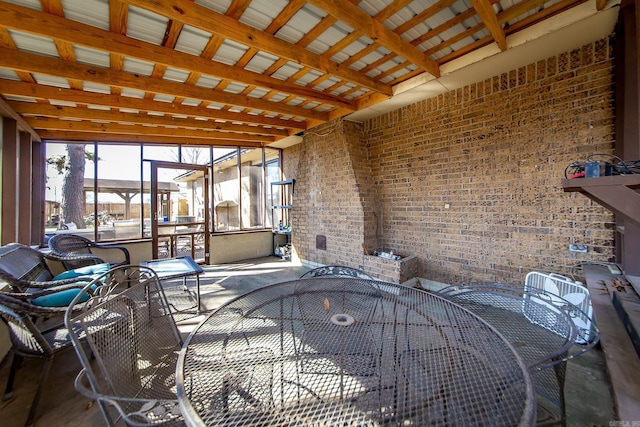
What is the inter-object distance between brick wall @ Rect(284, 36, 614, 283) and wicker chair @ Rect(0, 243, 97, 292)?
423cm

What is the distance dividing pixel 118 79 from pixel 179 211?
3693 millimetres

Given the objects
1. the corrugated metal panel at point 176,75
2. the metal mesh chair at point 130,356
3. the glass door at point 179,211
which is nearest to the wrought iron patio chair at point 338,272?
the metal mesh chair at point 130,356

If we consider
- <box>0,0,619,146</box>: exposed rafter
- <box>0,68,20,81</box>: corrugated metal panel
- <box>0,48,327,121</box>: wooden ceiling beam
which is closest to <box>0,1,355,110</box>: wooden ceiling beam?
<box>0,0,619,146</box>: exposed rafter

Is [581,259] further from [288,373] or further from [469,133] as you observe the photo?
[288,373]

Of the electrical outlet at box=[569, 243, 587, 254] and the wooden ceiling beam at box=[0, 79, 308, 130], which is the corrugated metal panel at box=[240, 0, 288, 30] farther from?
the electrical outlet at box=[569, 243, 587, 254]

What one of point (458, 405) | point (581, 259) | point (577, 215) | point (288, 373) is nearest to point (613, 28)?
point (577, 215)

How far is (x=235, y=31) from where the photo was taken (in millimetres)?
2449

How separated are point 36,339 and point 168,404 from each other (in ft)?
4.98

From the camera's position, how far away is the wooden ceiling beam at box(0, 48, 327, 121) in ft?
8.80

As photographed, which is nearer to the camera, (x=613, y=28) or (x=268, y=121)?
(x=613, y=28)

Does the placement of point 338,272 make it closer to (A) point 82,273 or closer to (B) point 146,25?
(B) point 146,25

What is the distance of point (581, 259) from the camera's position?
3.01m

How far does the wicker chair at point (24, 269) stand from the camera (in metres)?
2.44

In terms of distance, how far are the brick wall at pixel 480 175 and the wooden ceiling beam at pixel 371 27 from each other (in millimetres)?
1284
